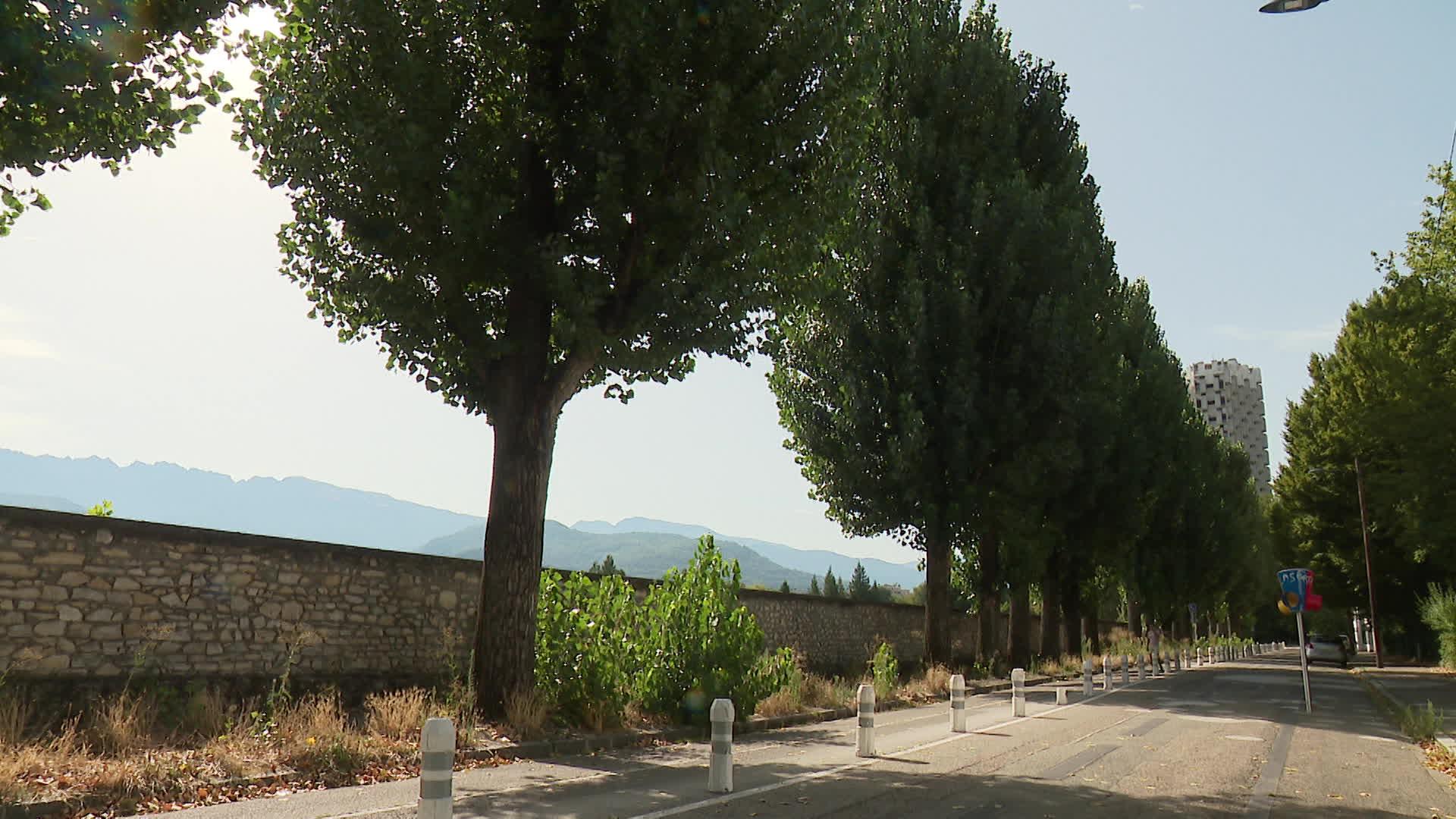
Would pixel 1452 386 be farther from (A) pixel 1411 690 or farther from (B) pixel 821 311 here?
(B) pixel 821 311

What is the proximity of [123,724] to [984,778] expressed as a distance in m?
8.23

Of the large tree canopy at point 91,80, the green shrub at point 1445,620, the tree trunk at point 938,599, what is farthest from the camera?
the green shrub at point 1445,620

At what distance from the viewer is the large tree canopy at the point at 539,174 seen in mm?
12266

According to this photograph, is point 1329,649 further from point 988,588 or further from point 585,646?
point 585,646

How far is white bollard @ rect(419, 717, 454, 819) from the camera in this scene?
528 centimetres

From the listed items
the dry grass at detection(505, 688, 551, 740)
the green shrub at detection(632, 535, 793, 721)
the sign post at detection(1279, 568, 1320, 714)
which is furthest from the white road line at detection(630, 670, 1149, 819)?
the sign post at detection(1279, 568, 1320, 714)

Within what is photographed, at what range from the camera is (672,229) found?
12.8 metres

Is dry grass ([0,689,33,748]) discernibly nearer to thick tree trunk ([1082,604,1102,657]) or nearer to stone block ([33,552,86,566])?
stone block ([33,552,86,566])

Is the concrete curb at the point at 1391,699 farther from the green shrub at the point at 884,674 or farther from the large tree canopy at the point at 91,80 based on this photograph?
the large tree canopy at the point at 91,80

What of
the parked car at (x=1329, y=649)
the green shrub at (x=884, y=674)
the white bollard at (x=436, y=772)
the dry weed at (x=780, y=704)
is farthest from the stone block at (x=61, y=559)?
the parked car at (x=1329, y=649)

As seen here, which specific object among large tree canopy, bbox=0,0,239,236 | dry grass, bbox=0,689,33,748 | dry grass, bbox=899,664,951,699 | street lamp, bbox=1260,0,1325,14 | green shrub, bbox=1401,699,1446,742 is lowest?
dry grass, bbox=899,664,951,699

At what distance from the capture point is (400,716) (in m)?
11.3

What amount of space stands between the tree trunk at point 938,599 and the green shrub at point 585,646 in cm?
1242

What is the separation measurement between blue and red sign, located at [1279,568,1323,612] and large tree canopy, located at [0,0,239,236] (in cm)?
1944
